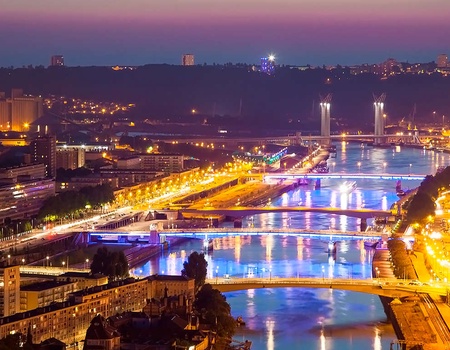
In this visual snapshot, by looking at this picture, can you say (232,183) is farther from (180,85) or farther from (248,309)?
(180,85)

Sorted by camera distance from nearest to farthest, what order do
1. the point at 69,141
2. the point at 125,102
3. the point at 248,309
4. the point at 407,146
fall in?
the point at 248,309, the point at 69,141, the point at 407,146, the point at 125,102

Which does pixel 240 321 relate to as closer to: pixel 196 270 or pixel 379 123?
pixel 196 270

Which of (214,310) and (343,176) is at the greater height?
(343,176)

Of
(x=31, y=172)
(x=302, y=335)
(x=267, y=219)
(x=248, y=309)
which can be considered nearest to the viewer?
(x=302, y=335)

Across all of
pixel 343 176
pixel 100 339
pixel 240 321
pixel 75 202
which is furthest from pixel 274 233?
pixel 343 176

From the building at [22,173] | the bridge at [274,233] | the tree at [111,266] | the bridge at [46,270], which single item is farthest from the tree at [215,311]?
the building at [22,173]

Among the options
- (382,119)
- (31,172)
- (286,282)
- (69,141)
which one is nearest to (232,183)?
(31,172)

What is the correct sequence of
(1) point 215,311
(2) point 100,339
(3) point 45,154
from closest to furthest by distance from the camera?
(2) point 100,339, (1) point 215,311, (3) point 45,154

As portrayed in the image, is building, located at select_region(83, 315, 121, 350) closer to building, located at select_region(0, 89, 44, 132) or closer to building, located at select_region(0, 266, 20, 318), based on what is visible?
building, located at select_region(0, 266, 20, 318)
